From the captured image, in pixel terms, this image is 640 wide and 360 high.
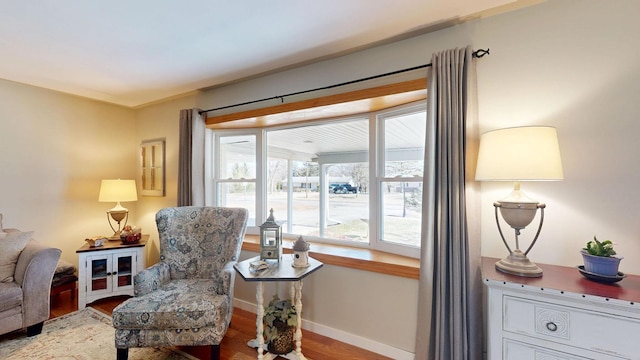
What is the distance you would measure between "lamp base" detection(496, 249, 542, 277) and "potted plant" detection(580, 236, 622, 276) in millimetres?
195

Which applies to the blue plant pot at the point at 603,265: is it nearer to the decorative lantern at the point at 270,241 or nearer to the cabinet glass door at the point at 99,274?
the decorative lantern at the point at 270,241

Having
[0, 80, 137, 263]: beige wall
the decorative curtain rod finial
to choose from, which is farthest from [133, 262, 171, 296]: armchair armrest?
the decorative curtain rod finial

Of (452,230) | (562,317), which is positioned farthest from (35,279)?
(562,317)

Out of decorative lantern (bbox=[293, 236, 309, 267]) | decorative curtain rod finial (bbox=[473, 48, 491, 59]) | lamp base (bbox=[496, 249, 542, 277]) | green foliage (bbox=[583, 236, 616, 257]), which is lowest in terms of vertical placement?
decorative lantern (bbox=[293, 236, 309, 267])

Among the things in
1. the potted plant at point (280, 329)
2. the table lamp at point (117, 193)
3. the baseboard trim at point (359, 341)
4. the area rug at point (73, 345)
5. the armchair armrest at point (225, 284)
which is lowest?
the area rug at point (73, 345)

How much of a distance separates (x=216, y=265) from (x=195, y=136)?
1453 mm

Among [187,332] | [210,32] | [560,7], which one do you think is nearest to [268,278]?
[187,332]

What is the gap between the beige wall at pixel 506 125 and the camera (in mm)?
1395

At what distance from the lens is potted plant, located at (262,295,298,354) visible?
193 centimetres

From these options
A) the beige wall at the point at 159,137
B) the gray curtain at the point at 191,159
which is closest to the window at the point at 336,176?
the gray curtain at the point at 191,159

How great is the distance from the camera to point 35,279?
85.5 inches

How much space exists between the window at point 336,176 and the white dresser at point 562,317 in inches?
33.1

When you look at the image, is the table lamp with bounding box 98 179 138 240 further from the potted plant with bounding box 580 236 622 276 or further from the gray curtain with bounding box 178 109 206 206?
the potted plant with bounding box 580 236 622 276

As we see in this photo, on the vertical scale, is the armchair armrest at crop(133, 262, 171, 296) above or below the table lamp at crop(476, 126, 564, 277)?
below
